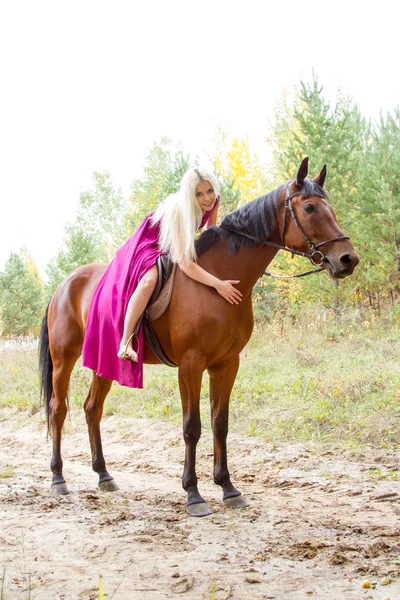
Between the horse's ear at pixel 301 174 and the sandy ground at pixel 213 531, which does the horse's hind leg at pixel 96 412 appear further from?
the horse's ear at pixel 301 174

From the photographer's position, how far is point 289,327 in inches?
479

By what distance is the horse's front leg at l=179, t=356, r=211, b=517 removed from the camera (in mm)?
4309

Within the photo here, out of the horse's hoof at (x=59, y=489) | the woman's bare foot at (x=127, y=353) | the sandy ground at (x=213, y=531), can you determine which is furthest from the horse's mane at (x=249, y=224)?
the horse's hoof at (x=59, y=489)

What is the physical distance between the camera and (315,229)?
4164 millimetres

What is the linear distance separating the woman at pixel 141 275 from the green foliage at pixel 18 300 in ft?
82.5

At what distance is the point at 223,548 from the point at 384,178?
12.3m

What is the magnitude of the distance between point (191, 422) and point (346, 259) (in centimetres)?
174

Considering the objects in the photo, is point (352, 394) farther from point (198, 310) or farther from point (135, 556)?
point (135, 556)

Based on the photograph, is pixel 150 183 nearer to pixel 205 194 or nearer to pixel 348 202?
pixel 348 202

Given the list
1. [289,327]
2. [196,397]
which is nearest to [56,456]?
[196,397]

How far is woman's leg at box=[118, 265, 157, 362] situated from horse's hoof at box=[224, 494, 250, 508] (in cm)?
135

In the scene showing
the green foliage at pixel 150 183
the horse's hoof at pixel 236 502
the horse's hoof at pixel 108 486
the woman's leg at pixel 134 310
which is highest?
the green foliage at pixel 150 183

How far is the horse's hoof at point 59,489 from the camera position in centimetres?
511

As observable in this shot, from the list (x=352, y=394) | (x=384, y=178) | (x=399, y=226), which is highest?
(x=384, y=178)
